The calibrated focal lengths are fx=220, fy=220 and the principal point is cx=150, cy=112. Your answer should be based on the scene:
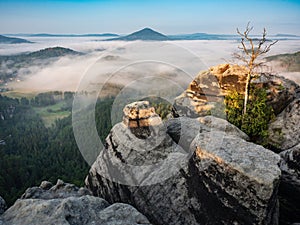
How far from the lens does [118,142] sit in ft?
51.9

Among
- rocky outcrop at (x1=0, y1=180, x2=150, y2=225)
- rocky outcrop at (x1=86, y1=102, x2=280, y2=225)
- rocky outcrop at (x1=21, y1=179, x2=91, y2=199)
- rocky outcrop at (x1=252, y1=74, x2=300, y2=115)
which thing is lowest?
rocky outcrop at (x1=21, y1=179, x2=91, y2=199)

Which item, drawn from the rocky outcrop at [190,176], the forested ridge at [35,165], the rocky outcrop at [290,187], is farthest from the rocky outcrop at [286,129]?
the forested ridge at [35,165]

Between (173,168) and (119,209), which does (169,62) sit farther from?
(119,209)

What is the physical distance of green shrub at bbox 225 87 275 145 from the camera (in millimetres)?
18297

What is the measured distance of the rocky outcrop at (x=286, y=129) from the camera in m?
16.4

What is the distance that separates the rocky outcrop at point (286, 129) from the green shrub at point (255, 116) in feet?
1.87

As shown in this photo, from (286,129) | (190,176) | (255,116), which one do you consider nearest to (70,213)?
(190,176)

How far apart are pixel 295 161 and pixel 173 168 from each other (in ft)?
22.1

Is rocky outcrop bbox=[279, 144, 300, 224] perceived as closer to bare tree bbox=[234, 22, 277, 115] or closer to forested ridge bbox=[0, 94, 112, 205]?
bare tree bbox=[234, 22, 277, 115]

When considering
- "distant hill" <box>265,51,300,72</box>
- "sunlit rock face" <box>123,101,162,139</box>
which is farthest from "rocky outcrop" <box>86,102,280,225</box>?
"distant hill" <box>265,51,300,72</box>

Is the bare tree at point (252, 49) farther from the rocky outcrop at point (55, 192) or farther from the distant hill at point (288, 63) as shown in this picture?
the distant hill at point (288, 63)

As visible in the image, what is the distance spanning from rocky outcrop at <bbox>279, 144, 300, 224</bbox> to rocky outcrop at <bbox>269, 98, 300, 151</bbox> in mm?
3931

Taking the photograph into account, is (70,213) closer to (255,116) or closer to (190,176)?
(190,176)

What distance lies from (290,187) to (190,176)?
5.75 meters
